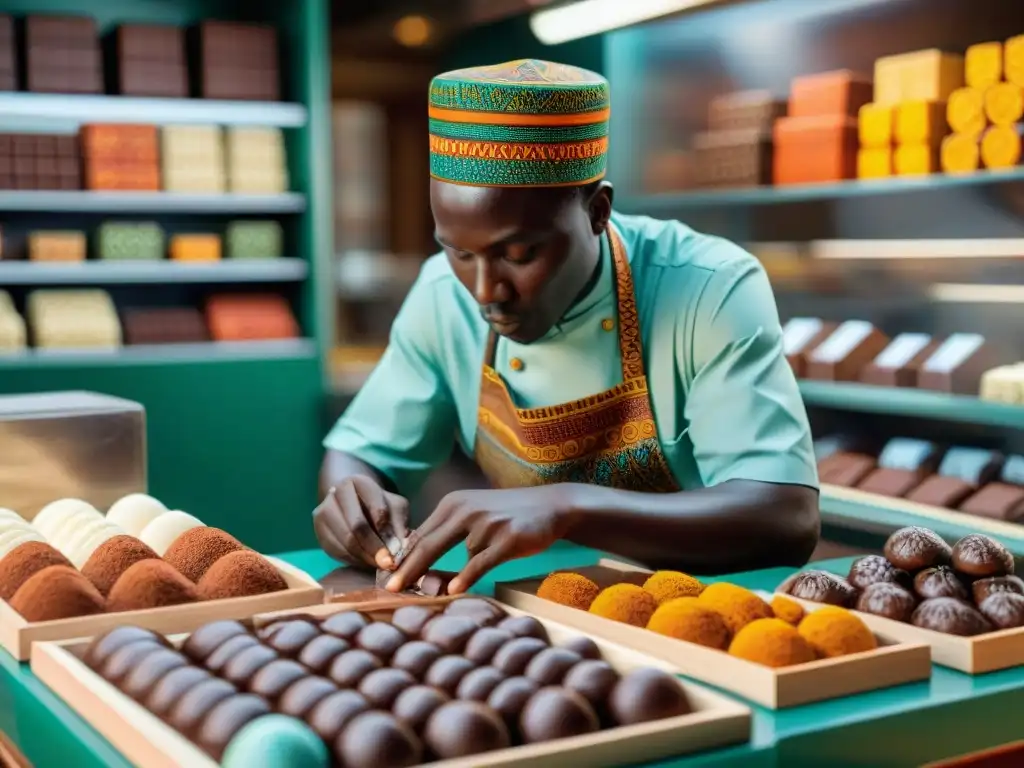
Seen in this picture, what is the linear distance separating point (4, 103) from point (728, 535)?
12.7ft

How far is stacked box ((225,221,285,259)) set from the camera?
5215mm

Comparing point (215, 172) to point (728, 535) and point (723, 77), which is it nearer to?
point (723, 77)

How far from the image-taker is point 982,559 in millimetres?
1474

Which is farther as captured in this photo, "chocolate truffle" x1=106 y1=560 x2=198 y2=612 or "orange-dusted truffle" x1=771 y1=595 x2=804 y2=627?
"chocolate truffle" x1=106 y1=560 x2=198 y2=612

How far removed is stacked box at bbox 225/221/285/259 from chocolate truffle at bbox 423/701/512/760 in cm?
435

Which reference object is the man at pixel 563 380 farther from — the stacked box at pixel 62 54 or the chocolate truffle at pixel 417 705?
the stacked box at pixel 62 54

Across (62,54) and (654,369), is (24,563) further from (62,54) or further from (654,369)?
(62,54)

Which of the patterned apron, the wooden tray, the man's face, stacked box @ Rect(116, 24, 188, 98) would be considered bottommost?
the wooden tray

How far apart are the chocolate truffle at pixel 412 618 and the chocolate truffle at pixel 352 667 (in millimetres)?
113

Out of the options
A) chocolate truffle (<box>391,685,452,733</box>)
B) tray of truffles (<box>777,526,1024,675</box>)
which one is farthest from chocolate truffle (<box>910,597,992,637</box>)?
chocolate truffle (<box>391,685,452,733</box>)

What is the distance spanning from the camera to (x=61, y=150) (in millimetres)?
4824

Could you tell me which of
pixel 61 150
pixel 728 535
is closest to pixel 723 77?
pixel 61 150

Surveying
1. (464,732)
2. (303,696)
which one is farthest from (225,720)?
(464,732)

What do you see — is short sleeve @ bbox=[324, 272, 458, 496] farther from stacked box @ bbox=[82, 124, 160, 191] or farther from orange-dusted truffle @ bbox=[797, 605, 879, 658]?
stacked box @ bbox=[82, 124, 160, 191]
